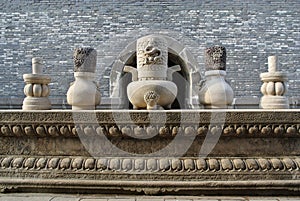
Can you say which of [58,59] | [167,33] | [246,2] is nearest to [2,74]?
[58,59]

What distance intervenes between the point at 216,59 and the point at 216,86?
1.57 feet

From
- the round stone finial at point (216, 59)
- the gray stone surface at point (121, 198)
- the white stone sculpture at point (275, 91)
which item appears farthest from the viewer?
the round stone finial at point (216, 59)

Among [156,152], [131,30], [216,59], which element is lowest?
[156,152]

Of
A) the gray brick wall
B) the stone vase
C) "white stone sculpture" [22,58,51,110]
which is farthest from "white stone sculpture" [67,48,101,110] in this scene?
the gray brick wall

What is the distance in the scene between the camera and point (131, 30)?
8.48 metres

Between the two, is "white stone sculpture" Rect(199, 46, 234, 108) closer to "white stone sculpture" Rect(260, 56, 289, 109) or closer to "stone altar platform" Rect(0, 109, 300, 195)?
"white stone sculpture" Rect(260, 56, 289, 109)

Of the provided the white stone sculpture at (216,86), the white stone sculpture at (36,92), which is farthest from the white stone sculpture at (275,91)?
the white stone sculpture at (36,92)

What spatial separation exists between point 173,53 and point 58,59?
3.15 metres

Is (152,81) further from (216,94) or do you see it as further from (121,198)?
(121,198)

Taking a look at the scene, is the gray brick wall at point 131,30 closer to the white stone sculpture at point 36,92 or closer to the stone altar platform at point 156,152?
the white stone sculpture at point 36,92

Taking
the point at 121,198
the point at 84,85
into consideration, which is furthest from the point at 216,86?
the point at 121,198

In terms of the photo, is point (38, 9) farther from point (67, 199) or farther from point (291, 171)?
point (291, 171)

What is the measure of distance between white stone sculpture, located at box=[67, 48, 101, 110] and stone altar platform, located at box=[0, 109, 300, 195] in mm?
516

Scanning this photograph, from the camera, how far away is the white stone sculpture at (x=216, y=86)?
3352 mm
